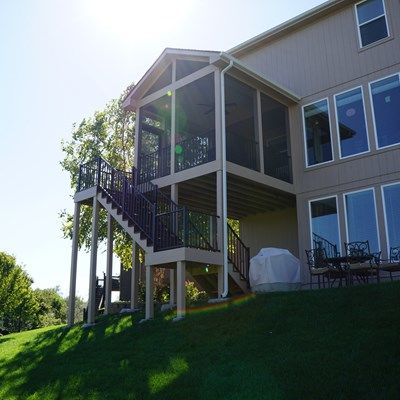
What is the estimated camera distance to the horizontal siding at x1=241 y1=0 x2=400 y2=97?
1272 cm

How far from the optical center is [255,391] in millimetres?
5406

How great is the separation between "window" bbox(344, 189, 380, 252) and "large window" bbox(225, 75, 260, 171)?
263cm

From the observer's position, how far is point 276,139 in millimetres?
15992

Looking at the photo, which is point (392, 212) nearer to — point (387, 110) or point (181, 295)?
point (387, 110)

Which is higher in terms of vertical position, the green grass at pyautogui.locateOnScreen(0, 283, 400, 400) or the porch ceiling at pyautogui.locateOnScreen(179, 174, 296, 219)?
the porch ceiling at pyautogui.locateOnScreen(179, 174, 296, 219)

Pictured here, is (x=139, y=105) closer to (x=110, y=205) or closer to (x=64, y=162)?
(x=110, y=205)

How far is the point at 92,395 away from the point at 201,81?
9.50 metres

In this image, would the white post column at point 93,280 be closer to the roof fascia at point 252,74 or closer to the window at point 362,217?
the roof fascia at point 252,74

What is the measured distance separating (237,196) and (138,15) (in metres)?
5.67

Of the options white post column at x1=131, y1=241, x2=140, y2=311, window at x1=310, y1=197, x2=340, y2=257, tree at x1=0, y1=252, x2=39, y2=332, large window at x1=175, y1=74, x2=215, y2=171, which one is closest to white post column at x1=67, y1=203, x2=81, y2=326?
white post column at x1=131, y1=241, x2=140, y2=311

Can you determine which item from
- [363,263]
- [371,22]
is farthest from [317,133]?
[363,263]

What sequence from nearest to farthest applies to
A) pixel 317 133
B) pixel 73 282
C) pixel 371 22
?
pixel 371 22 < pixel 73 282 < pixel 317 133

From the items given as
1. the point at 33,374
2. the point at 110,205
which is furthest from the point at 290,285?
the point at 33,374

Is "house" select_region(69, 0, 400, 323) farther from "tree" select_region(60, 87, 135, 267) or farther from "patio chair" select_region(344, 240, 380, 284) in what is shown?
"tree" select_region(60, 87, 135, 267)
